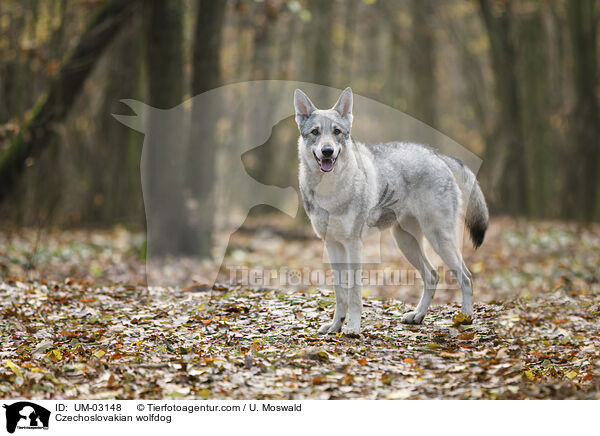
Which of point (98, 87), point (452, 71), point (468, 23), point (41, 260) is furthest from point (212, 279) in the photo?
point (452, 71)

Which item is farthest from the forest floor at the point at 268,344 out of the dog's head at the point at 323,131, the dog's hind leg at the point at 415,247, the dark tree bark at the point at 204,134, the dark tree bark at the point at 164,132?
the dark tree bark at the point at 204,134

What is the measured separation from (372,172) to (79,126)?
42.4 feet

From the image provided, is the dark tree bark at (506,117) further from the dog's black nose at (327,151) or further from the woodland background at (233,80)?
the dog's black nose at (327,151)

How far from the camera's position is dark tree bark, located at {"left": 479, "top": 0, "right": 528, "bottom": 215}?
20391mm

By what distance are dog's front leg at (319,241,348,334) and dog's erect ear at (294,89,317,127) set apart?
4.44 feet

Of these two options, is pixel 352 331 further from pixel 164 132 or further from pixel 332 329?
pixel 164 132

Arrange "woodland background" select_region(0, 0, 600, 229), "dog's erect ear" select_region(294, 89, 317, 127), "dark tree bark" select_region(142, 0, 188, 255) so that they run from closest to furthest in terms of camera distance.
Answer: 1. "dog's erect ear" select_region(294, 89, 317, 127)
2. "dark tree bark" select_region(142, 0, 188, 255)
3. "woodland background" select_region(0, 0, 600, 229)

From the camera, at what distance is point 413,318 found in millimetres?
7637

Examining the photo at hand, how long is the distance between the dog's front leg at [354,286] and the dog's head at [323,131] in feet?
3.06

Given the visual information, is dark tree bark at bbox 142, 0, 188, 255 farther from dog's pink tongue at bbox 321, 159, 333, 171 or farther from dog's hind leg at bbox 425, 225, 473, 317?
dog's pink tongue at bbox 321, 159, 333, 171
